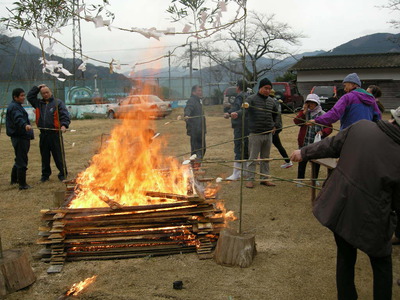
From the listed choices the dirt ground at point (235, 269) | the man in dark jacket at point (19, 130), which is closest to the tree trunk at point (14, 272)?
the dirt ground at point (235, 269)

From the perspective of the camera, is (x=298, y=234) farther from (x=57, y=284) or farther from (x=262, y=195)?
(x=57, y=284)

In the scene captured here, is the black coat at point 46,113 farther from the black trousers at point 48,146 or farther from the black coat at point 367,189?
the black coat at point 367,189

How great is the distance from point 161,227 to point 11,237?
2.20 m

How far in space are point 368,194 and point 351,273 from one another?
0.81m

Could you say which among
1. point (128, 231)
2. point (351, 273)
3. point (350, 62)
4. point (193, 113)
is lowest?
point (128, 231)

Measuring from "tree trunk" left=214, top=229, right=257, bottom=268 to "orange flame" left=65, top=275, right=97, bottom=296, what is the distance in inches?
55.1

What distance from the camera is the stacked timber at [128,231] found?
412 cm

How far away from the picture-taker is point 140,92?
2255 cm

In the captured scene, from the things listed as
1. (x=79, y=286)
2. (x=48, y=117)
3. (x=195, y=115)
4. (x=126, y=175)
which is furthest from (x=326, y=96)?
(x=79, y=286)

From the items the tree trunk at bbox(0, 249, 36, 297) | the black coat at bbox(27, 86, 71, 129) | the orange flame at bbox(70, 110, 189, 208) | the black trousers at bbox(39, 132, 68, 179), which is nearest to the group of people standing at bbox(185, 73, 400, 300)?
the orange flame at bbox(70, 110, 189, 208)

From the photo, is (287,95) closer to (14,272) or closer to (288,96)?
(288,96)

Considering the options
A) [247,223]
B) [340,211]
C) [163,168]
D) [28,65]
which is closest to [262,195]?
[247,223]

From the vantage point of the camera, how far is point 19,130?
690 centimetres

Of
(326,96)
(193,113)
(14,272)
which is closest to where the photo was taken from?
(14,272)
